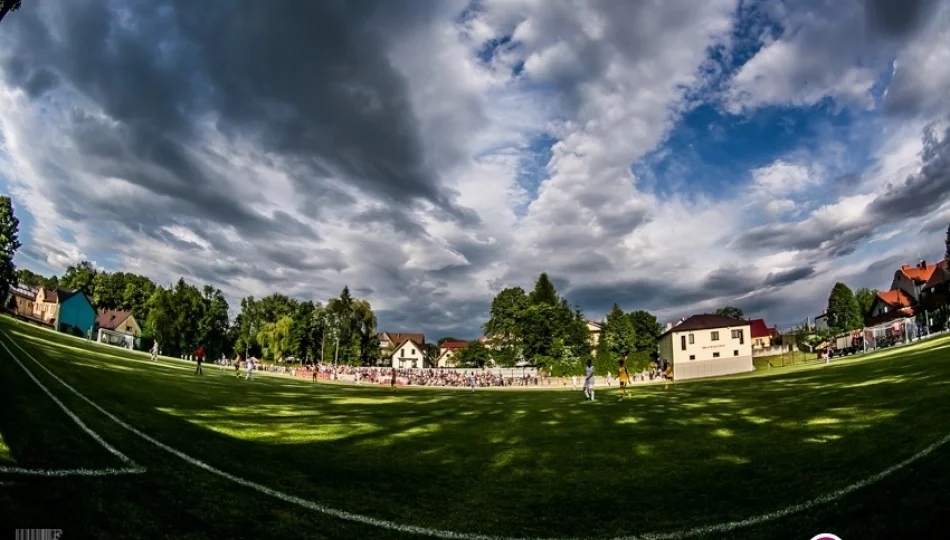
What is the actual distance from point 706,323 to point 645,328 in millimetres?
51318

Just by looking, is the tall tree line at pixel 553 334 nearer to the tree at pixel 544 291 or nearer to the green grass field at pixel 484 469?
the tree at pixel 544 291

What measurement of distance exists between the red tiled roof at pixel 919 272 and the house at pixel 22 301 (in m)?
149

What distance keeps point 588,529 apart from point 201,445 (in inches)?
388

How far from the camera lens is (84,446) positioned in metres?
10.4

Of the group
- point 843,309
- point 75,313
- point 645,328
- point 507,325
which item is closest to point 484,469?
point 507,325

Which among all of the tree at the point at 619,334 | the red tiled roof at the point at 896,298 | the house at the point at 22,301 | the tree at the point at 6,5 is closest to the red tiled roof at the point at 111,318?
the house at the point at 22,301

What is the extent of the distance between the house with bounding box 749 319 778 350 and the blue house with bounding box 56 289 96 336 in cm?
15145

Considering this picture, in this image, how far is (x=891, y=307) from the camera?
3327 inches

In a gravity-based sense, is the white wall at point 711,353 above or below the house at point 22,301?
below

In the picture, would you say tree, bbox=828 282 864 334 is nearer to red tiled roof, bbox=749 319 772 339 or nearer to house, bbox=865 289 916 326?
red tiled roof, bbox=749 319 772 339

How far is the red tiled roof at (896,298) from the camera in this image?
82.6 metres

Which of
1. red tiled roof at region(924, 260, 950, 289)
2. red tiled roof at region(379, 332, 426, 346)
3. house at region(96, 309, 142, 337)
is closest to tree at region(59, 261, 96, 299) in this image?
house at region(96, 309, 142, 337)

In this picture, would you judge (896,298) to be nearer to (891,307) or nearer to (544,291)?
(891,307)

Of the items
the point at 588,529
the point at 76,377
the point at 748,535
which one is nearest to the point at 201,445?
the point at 588,529
